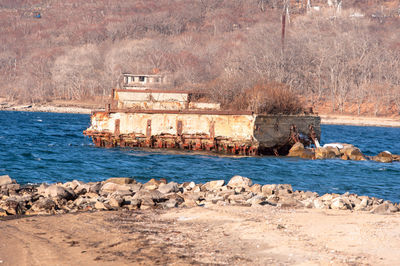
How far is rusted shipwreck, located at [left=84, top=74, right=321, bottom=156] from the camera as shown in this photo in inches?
1076

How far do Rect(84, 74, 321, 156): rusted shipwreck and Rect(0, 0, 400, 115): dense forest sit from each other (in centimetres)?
181

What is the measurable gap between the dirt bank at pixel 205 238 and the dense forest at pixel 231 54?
59.8 feet

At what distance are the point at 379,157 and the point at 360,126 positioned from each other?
54.8m

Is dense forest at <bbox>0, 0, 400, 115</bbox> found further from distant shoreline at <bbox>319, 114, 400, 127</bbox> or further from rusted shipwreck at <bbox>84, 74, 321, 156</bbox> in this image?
distant shoreline at <bbox>319, 114, 400, 127</bbox>

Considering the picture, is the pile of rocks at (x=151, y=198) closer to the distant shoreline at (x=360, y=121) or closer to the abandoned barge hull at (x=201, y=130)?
the abandoned barge hull at (x=201, y=130)

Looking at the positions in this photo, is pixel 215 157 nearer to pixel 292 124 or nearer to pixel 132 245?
pixel 292 124

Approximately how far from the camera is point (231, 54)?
4717 inches

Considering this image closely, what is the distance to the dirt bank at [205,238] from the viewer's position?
8383mm

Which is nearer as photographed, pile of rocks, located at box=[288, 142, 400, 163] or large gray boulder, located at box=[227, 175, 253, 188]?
large gray boulder, located at box=[227, 175, 253, 188]

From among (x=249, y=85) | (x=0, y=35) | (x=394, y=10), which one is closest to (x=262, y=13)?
(x=394, y=10)

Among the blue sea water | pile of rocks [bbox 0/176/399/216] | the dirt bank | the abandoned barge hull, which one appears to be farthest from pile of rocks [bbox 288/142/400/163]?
the dirt bank

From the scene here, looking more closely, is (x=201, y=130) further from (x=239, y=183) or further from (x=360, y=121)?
(x=360, y=121)

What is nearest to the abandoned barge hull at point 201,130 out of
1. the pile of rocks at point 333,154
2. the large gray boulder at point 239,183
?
the pile of rocks at point 333,154

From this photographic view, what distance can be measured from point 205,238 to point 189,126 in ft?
61.1
